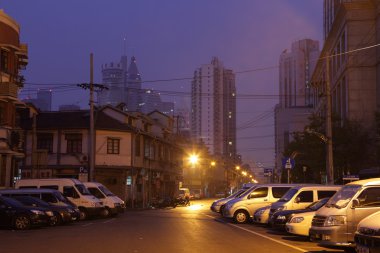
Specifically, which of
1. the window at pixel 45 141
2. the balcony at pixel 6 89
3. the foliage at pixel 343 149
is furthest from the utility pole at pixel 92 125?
the foliage at pixel 343 149

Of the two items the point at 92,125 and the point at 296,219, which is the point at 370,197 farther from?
the point at 92,125

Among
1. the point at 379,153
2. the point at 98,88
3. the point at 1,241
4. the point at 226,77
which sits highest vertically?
the point at 226,77

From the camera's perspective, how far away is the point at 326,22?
97.0m

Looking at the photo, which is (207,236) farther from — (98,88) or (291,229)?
(98,88)

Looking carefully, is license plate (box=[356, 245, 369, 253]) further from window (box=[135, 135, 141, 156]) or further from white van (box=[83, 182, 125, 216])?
window (box=[135, 135, 141, 156])

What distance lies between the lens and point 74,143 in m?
56.1

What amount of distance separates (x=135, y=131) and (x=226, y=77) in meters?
31.3

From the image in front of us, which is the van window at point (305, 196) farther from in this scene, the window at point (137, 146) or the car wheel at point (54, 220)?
the window at point (137, 146)

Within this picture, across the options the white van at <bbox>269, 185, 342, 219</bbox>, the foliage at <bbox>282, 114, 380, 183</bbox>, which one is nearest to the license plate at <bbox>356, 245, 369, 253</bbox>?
the white van at <bbox>269, 185, 342, 219</bbox>

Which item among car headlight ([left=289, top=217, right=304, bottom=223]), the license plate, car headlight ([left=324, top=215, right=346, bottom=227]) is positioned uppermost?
car headlight ([left=324, top=215, right=346, bottom=227])

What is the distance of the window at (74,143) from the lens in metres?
56.0

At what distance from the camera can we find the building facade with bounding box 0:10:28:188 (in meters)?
39.2

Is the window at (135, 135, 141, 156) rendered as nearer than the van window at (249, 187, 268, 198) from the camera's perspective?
No

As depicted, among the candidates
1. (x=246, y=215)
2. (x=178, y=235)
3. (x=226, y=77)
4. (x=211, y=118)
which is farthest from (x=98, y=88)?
(x=211, y=118)
